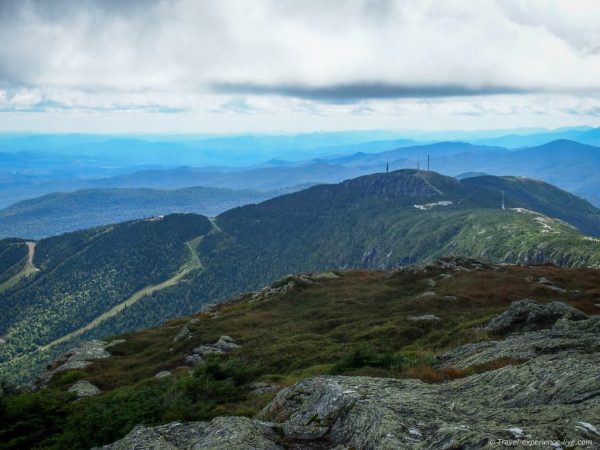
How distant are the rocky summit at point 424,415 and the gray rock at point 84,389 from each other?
104 feet

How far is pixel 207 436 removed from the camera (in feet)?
71.5

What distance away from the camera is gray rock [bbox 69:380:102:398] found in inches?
1978

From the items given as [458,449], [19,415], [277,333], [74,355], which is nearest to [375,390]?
[458,449]

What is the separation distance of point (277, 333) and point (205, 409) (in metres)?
37.6

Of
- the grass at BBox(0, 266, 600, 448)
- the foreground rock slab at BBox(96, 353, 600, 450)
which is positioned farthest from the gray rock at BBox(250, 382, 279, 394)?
the foreground rock slab at BBox(96, 353, 600, 450)

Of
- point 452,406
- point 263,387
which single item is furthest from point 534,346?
point 263,387

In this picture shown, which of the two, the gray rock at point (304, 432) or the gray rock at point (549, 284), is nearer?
the gray rock at point (304, 432)

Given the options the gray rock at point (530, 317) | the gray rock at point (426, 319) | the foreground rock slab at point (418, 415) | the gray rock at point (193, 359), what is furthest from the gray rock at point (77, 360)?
the gray rock at point (530, 317)

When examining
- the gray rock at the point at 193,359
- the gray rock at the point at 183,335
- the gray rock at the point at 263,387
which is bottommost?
the gray rock at the point at 183,335

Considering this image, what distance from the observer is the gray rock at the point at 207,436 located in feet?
65.3

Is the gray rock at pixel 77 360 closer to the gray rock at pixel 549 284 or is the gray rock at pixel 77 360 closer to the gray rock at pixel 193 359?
the gray rock at pixel 193 359

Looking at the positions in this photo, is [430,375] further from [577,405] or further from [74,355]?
[74,355]

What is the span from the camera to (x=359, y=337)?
52.1 m

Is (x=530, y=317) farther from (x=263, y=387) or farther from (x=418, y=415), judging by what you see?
(x=418, y=415)
